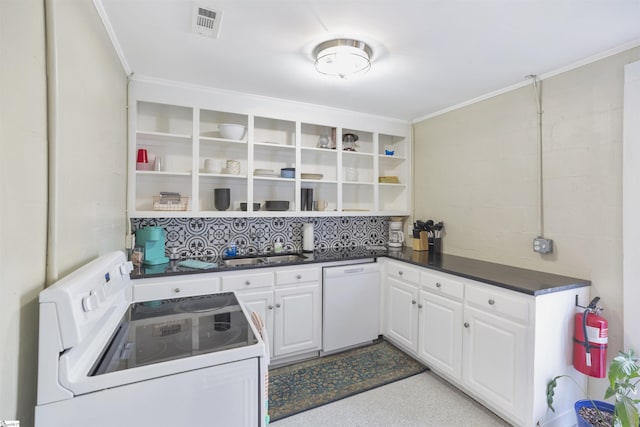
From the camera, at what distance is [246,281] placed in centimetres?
245

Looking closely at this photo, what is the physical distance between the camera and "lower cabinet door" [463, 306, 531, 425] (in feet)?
5.97

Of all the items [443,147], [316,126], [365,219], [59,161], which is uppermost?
[316,126]

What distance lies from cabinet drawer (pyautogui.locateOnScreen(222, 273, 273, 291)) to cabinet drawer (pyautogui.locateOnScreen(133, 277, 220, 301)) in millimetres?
76

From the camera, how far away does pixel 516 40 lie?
6.00 ft

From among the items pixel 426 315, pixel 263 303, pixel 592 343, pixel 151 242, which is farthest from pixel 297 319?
pixel 592 343

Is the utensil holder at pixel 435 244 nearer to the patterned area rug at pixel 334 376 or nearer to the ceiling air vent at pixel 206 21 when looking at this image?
the patterned area rug at pixel 334 376

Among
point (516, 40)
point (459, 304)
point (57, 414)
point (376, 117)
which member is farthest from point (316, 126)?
point (57, 414)

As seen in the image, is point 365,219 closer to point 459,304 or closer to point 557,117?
point 459,304

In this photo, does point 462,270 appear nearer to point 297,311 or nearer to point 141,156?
point 297,311

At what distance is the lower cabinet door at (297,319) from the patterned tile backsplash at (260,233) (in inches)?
25.5

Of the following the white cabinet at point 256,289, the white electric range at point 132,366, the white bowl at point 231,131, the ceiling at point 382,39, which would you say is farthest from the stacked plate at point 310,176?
the white electric range at point 132,366

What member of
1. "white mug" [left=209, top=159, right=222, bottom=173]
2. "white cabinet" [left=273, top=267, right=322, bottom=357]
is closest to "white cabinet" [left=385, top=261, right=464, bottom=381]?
"white cabinet" [left=273, top=267, right=322, bottom=357]

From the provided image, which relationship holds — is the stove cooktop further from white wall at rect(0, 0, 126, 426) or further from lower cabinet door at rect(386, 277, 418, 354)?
lower cabinet door at rect(386, 277, 418, 354)

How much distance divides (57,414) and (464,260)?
2.81 meters
